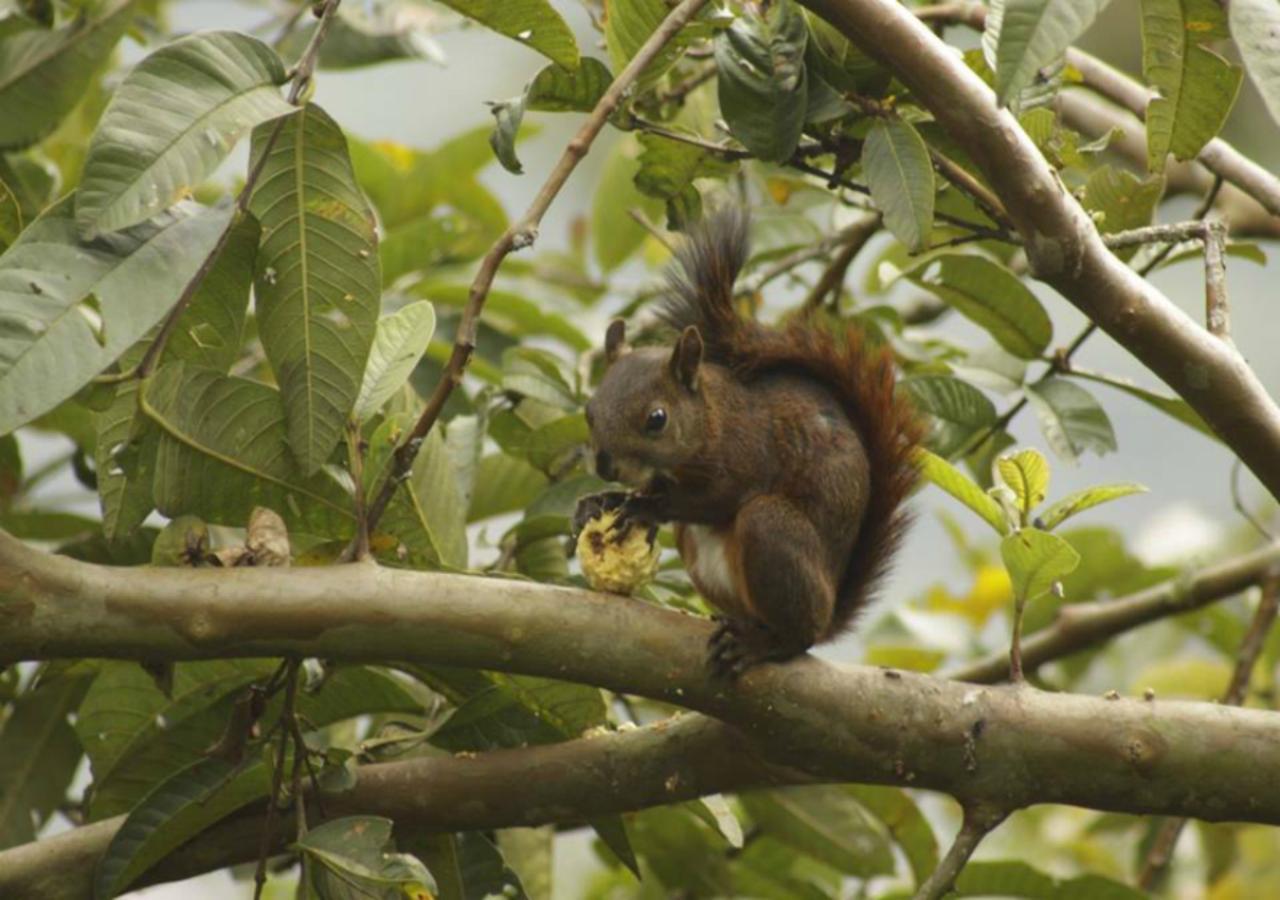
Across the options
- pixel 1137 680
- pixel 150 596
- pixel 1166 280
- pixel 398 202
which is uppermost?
pixel 150 596

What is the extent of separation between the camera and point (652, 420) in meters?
2.33

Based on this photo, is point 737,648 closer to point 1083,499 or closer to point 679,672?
point 679,672

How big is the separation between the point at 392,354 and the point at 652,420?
0.51 meters

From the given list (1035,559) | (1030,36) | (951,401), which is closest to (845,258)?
(951,401)

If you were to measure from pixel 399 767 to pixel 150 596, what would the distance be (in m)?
0.43

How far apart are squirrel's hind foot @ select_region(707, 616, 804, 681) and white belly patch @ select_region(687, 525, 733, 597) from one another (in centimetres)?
35

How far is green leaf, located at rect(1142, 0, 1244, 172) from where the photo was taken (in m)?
1.76

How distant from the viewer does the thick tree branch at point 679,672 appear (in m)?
1.57

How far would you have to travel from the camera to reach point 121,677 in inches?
81.8

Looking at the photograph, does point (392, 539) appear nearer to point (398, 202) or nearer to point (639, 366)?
point (639, 366)

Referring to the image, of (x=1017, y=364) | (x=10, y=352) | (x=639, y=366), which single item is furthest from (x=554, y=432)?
(x=10, y=352)

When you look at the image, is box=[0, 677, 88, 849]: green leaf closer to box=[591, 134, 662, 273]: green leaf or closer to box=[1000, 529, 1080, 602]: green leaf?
box=[1000, 529, 1080, 602]: green leaf

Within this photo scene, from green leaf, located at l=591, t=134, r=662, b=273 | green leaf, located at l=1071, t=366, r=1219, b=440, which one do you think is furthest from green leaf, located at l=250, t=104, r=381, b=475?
green leaf, located at l=591, t=134, r=662, b=273

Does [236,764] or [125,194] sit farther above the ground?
[125,194]
